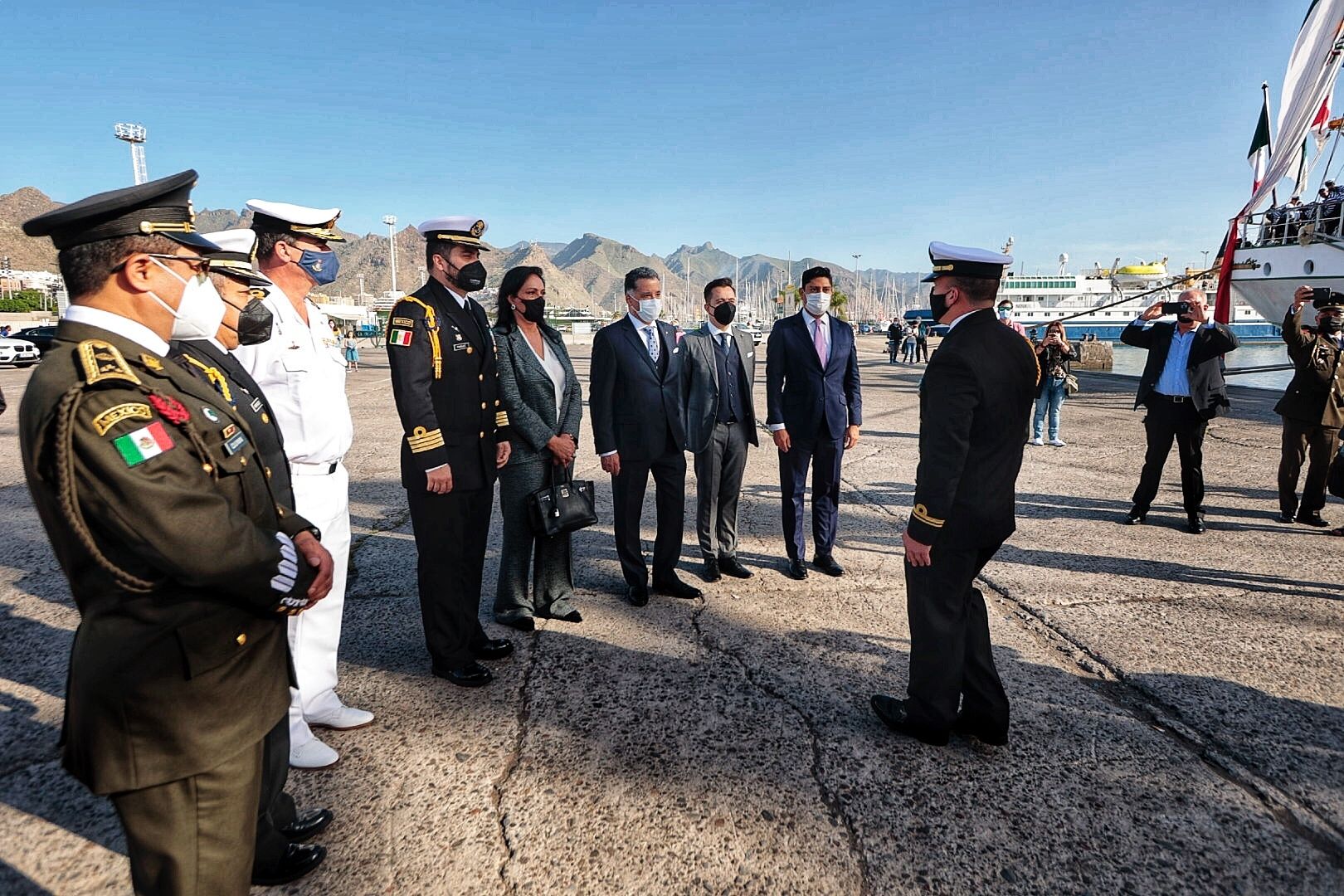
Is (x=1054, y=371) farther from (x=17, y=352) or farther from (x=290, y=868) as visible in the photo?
(x=17, y=352)

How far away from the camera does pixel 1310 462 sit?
6.17 m

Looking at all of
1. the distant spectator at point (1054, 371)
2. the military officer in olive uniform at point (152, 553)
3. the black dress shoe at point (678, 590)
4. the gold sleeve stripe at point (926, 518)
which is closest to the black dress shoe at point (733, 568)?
the black dress shoe at point (678, 590)

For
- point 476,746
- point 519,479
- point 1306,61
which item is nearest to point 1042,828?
point 476,746

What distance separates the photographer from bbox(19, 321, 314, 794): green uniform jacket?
1.32 meters

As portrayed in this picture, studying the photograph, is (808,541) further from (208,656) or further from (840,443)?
(208,656)

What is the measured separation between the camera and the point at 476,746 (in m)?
2.85

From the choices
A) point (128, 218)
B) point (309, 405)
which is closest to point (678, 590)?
point (309, 405)

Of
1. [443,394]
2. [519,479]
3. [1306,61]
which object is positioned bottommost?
[519,479]

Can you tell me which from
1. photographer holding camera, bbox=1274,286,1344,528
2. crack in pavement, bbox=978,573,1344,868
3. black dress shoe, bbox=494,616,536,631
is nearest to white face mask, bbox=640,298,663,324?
black dress shoe, bbox=494,616,536,631

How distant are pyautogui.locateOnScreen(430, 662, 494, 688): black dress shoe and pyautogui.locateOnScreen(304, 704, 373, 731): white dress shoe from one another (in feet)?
1.34

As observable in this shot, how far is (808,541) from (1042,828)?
3.57 m

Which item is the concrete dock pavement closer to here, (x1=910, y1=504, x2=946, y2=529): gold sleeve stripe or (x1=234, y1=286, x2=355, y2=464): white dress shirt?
(x1=910, y1=504, x2=946, y2=529): gold sleeve stripe

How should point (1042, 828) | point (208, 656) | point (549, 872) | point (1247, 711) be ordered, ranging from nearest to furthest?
point (208, 656) < point (549, 872) < point (1042, 828) < point (1247, 711)

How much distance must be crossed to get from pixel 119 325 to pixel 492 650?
2.51 meters
